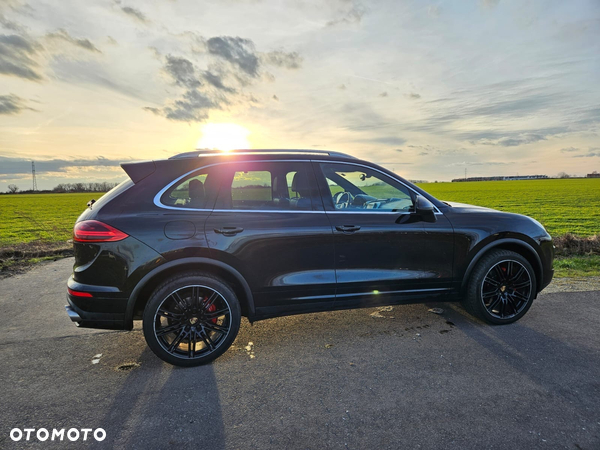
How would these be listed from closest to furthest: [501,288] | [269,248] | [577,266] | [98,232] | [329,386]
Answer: [329,386] < [98,232] < [269,248] < [501,288] < [577,266]

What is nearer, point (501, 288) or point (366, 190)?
point (366, 190)

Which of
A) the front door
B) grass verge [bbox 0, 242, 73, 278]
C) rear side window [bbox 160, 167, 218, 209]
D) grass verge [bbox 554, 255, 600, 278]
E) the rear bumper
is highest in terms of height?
rear side window [bbox 160, 167, 218, 209]

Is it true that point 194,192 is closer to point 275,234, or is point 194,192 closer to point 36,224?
point 275,234

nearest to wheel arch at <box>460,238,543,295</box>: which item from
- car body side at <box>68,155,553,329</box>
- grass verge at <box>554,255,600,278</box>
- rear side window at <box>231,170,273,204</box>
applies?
car body side at <box>68,155,553,329</box>

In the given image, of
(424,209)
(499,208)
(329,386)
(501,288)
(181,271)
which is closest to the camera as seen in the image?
(329,386)

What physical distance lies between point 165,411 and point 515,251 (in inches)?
147

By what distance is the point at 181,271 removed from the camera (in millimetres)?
3137

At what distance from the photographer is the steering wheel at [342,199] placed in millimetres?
3526

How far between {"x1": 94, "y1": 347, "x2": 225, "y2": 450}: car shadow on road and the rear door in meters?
0.86

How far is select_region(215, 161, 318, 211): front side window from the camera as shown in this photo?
3285 mm

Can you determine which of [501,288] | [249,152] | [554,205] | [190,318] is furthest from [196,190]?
[554,205]

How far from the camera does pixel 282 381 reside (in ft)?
9.37

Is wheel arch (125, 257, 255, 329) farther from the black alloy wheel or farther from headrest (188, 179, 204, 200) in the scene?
the black alloy wheel

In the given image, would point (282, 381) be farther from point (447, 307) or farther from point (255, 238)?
point (447, 307)
